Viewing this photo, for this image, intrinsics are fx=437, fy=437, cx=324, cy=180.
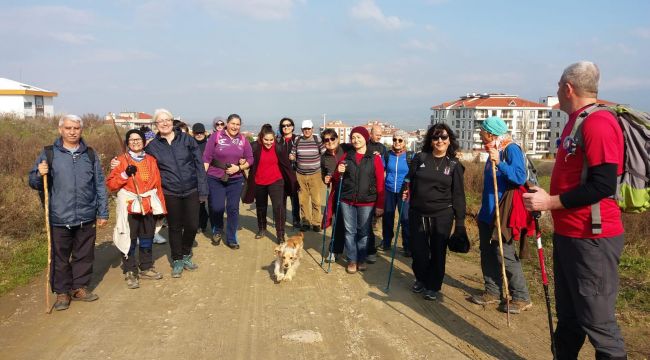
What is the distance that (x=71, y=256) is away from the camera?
5.18 m

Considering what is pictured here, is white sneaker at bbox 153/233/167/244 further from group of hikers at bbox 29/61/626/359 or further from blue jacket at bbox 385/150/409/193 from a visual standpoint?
blue jacket at bbox 385/150/409/193

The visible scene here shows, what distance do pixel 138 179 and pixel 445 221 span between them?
3767mm

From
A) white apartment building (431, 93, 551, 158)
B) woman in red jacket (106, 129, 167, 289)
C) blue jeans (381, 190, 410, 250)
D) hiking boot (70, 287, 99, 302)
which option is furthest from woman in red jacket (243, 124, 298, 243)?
white apartment building (431, 93, 551, 158)

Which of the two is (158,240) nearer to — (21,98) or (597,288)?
(597,288)

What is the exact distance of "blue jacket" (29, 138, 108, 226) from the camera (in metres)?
4.79

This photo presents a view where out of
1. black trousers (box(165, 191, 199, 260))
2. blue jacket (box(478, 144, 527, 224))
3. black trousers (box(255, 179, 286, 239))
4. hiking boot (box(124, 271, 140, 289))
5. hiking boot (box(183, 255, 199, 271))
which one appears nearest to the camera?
blue jacket (box(478, 144, 527, 224))

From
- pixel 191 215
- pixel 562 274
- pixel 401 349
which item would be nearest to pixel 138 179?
pixel 191 215

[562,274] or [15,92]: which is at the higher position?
[15,92]

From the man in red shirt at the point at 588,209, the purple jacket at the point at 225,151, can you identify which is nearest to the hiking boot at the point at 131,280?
the purple jacket at the point at 225,151

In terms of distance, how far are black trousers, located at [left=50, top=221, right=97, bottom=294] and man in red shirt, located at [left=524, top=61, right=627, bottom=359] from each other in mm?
4648

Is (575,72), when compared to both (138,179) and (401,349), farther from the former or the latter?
(138,179)

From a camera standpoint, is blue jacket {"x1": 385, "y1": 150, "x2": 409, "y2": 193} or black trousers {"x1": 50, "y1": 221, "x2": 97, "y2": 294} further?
blue jacket {"x1": 385, "y1": 150, "x2": 409, "y2": 193}

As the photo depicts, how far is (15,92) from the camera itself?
43688 mm

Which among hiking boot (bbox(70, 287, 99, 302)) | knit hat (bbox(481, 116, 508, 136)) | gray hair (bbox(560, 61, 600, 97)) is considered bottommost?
hiking boot (bbox(70, 287, 99, 302))
